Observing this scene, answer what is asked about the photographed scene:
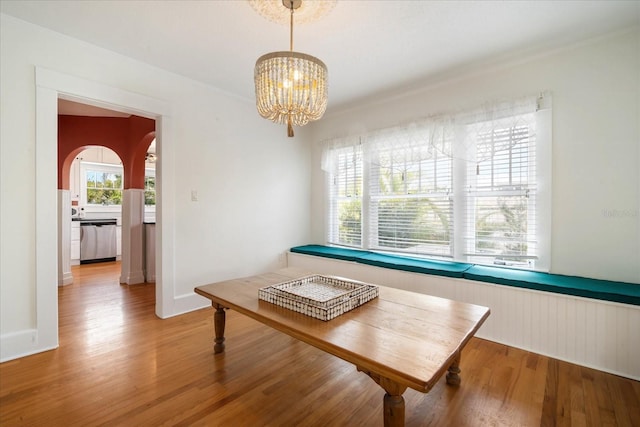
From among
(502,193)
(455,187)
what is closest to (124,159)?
(455,187)

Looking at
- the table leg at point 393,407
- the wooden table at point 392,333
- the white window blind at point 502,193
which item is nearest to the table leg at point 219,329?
the wooden table at point 392,333

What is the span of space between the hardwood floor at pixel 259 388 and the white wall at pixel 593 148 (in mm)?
889

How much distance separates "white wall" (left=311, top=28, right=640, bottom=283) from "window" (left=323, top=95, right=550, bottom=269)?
0.12m

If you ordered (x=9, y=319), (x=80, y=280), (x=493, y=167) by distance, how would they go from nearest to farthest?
(x=9, y=319)
(x=493, y=167)
(x=80, y=280)

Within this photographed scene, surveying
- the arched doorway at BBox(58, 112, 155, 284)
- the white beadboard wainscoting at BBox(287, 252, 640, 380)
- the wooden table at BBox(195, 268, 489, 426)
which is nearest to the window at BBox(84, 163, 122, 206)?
the arched doorway at BBox(58, 112, 155, 284)

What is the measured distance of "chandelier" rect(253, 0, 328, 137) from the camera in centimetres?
154

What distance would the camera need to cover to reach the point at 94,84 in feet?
7.71

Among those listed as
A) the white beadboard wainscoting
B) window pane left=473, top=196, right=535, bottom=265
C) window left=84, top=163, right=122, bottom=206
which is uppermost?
window left=84, top=163, right=122, bottom=206

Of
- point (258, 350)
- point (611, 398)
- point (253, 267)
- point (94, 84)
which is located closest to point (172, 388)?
point (258, 350)

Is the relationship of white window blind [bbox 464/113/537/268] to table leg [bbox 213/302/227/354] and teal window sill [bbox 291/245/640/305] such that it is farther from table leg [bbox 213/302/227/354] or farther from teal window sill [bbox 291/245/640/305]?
table leg [bbox 213/302/227/354]

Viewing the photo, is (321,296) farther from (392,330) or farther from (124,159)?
(124,159)

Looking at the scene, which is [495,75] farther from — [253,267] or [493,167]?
→ [253,267]

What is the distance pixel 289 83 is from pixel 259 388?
5.94 ft

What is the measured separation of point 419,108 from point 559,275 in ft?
6.81
